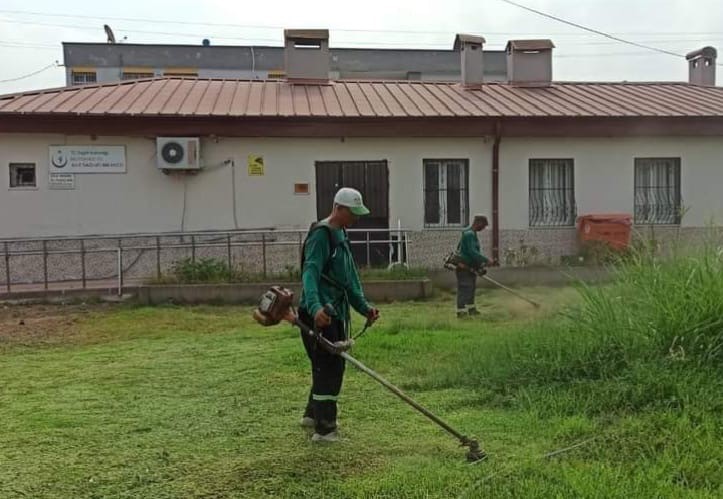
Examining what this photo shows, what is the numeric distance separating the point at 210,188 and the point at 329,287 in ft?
30.6

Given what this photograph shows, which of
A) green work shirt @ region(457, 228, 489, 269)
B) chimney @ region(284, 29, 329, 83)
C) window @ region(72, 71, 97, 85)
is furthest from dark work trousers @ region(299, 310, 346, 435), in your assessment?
window @ region(72, 71, 97, 85)

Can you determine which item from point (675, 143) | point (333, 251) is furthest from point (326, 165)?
point (333, 251)

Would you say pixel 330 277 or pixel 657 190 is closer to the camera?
pixel 330 277

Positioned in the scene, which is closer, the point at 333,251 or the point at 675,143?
the point at 333,251

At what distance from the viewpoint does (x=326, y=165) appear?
45.6 ft

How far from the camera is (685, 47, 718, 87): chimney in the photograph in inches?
781

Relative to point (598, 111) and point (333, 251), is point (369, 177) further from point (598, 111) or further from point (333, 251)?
point (333, 251)

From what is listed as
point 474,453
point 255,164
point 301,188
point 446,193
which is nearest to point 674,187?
point 446,193

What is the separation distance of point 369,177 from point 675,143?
6.60 m

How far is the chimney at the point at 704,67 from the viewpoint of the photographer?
19828 mm

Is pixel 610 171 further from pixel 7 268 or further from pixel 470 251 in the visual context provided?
pixel 7 268

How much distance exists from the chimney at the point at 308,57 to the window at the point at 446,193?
397cm

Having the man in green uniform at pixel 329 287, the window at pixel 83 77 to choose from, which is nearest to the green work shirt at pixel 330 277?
the man in green uniform at pixel 329 287

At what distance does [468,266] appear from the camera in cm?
970
